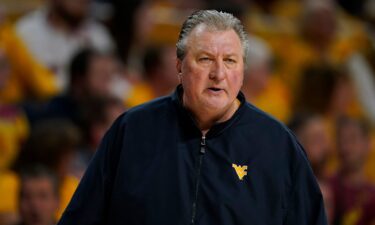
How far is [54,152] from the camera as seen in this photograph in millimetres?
5656

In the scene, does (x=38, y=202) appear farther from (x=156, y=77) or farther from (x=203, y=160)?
(x=156, y=77)

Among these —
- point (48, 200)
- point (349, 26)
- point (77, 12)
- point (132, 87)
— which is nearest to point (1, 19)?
point (77, 12)

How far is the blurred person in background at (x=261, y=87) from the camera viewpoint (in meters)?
7.32

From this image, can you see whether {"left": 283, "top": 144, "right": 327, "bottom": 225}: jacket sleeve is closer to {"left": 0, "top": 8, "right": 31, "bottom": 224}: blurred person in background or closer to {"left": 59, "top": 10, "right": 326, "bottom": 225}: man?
{"left": 59, "top": 10, "right": 326, "bottom": 225}: man

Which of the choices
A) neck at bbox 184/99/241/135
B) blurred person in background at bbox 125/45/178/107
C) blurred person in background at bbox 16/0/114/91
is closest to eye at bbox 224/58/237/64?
neck at bbox 184/99/241/135

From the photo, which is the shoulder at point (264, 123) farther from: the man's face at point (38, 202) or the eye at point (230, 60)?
the man's face at point (38, 202)

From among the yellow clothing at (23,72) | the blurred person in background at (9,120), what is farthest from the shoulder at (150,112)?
the yellow clothing at (23,72)

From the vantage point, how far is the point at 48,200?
5059mm

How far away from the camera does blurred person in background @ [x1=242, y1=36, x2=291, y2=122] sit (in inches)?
288

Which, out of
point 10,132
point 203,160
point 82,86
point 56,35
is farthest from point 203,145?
point 56,35

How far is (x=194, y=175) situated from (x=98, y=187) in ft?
1.08

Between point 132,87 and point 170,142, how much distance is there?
4.28 meters

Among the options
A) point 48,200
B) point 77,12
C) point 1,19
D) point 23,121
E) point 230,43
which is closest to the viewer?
point 230,43

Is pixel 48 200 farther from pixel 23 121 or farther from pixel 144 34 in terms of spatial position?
pixel 144 34
